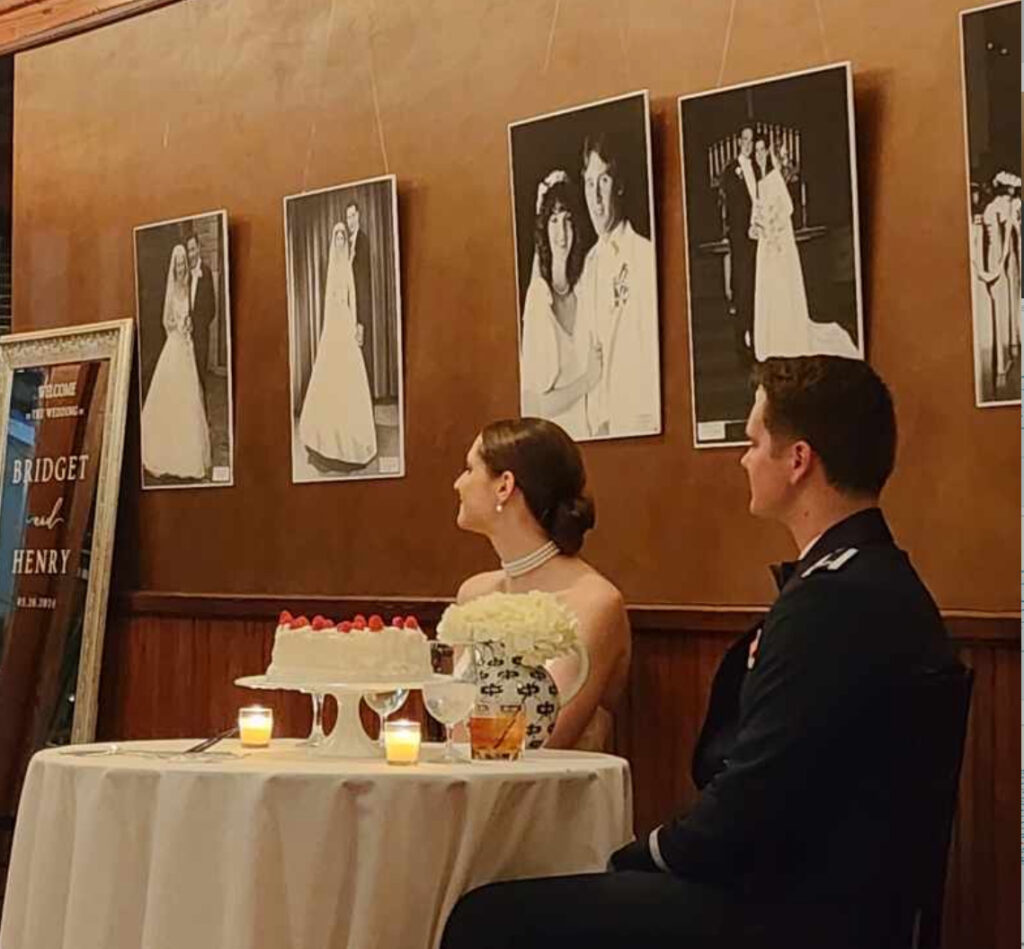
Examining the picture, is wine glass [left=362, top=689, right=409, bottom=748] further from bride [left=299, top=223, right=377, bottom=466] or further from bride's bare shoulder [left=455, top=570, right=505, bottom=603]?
bride [left=299, top=223, right=377, bottom=466]

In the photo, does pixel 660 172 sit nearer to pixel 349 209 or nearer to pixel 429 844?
pixel 349 209

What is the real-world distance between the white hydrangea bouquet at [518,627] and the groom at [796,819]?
18.8 inches

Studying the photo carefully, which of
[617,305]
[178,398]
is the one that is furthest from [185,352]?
[617,305]

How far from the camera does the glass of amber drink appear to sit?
10.9 feet

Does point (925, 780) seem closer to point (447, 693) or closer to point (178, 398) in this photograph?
point (447, 693)

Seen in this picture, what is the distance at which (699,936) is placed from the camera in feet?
9.55

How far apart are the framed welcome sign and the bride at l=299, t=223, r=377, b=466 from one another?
810 millimetres

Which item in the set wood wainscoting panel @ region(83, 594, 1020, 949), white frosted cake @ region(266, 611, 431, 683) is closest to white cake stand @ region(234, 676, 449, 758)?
white frosted cake @ region(266, 611, 431, 683)

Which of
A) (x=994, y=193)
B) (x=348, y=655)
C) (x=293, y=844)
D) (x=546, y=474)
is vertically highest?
(x=994, y=193)

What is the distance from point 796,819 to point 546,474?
56.3 inches

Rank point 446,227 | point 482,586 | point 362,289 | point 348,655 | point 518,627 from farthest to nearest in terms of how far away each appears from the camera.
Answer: point 362,289 < point 446,227 < point 482,586 < point 518,627 < point 348,655

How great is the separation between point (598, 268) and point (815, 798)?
6.56 ft

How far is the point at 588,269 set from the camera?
457 cm

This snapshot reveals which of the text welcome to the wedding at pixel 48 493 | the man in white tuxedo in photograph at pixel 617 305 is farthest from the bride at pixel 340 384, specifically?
the text welcome to the wedding at pixel 48 493
